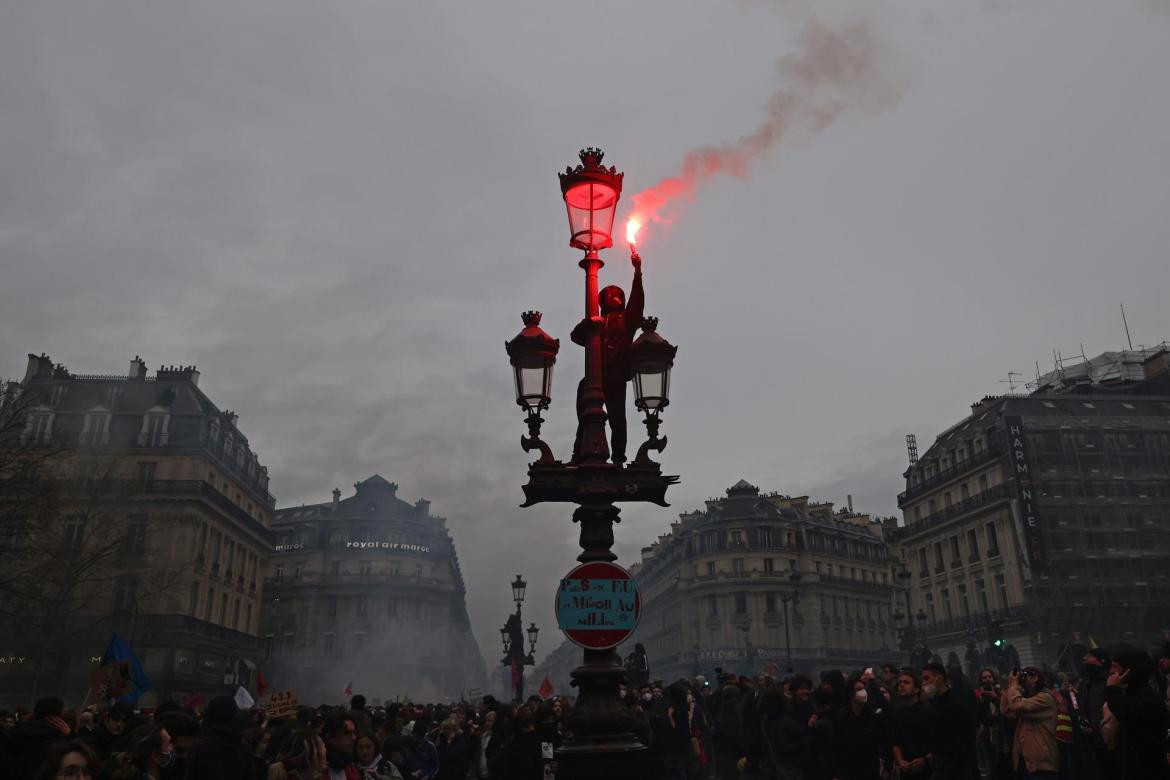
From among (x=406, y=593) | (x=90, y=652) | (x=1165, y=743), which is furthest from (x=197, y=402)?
(x=1165, y=743)

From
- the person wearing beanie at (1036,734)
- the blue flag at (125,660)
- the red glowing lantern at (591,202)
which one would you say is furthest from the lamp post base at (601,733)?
the blue flag at (125,660)

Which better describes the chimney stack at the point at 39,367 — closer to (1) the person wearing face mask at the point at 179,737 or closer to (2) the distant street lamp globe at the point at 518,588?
(2) the distant street lamp globe at the point at 518,588

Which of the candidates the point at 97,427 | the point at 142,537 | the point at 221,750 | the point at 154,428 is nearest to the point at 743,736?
the point at 221,750

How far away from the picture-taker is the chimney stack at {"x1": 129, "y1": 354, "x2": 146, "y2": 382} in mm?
45000

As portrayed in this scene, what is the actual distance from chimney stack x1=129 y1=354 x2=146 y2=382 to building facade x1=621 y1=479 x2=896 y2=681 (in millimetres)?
47216

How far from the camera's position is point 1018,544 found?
47.1 meters

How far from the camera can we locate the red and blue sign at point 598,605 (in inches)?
230

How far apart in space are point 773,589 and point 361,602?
36956 millimetres

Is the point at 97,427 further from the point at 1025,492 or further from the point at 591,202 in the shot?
the point at 1025,492

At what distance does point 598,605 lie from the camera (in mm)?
5891

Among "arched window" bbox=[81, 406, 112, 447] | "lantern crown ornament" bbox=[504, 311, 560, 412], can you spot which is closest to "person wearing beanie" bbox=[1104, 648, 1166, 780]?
"lantern crown ornament" bbox=[504, 311, 560, 412]

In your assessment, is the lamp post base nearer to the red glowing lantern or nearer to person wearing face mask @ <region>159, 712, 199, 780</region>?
person wearing face mask @ <region>159, 712, 199, 780</region>

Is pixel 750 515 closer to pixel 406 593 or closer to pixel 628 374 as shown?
pixel 406 593

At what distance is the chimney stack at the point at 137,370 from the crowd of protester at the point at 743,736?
38.6 meters
